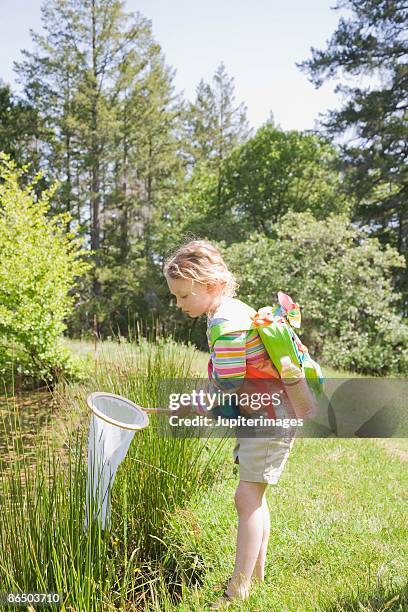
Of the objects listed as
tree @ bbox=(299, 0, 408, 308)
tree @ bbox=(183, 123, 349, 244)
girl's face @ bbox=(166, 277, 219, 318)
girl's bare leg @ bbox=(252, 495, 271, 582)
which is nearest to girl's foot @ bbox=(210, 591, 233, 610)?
girl's bare leg @ bbox=(252, 495, 271, 582)

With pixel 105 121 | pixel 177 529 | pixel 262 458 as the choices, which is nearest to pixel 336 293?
pixel 177 529

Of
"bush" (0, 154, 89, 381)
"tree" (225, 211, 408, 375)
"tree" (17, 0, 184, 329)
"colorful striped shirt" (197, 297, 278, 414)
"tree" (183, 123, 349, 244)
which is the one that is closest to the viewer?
"colorful striped shirt" (197, 297, 278, 414)

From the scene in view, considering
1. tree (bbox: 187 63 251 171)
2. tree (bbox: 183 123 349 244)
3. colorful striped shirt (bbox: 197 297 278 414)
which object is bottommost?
colorful striped shirt (bbox: 197 297 278 414)

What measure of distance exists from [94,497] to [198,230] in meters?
18.2

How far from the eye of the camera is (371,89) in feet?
47.4

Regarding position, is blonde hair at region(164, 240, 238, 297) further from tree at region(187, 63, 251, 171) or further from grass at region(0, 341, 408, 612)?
tree at region(187, 63, 251, 171)

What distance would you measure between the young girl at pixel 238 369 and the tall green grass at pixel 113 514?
0.35 meters

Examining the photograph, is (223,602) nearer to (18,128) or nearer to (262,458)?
(262,458)

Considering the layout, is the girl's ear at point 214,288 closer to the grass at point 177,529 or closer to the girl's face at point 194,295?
the girl's face at point 194,295

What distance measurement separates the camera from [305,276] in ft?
38.0

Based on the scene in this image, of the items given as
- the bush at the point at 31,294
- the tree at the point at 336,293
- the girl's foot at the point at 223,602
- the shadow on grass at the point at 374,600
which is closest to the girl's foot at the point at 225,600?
the girl's foot at the point at 223,602

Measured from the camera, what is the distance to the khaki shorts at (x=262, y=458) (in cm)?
214

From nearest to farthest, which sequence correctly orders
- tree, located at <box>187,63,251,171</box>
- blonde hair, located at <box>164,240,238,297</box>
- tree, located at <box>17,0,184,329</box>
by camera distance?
blonde hair, located at <box>164,240,238,297</box>, tree, located at <box>17,0,184,329</box>, tree, located at <box>187,63,251,171</box>

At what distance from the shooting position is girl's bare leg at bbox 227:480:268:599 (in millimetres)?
2152
